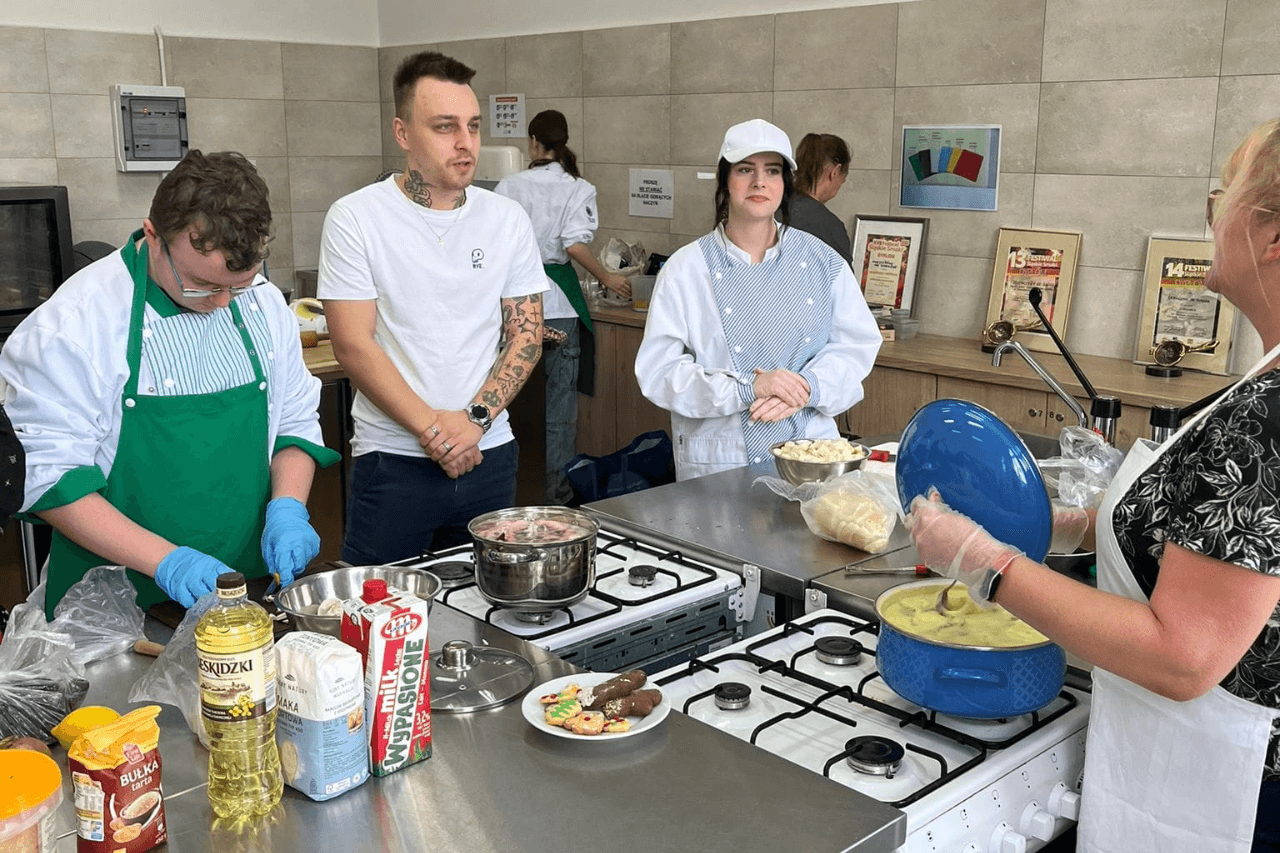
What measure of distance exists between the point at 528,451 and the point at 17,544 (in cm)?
220

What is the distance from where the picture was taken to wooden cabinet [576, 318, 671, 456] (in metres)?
5.27

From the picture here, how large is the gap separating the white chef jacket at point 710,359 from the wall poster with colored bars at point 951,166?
178 centimetres

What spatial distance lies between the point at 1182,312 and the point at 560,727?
3.29 m

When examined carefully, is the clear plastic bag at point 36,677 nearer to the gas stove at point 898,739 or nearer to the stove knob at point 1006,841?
the gas stove at point 898,739

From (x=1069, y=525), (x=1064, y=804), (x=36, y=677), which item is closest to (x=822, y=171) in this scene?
(x=1069, y=525)

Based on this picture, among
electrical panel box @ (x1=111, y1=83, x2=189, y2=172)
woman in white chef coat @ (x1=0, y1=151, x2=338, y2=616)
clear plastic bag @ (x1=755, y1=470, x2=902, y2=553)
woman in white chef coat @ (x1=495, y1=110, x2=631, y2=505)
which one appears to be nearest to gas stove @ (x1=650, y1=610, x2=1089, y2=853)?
clear plastic bag @ (x1=755, y1=470, x2=902, y2=553)

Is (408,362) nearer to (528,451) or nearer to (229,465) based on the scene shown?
(229,465)

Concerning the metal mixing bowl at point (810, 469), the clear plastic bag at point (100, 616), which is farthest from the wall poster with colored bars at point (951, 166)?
the clear plastic bag at point (100, 616)

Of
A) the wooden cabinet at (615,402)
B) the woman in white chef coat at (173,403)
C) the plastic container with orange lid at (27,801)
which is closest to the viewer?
the plastic container with orange lid at (27,801)

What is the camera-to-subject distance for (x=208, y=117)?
608 cm

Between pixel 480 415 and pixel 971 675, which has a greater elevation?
pixel 480 415

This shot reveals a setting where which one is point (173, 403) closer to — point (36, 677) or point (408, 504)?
point (36, 677)

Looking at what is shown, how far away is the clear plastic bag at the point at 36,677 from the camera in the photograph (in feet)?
4.42

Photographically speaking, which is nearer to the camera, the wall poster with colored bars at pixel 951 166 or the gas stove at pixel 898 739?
the gas stove at pixel 898 739
